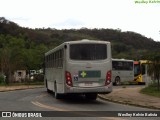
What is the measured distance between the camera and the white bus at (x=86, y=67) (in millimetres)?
20828

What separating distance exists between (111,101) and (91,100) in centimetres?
152

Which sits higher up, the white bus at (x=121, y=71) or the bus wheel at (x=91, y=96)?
the white bus at (x=121, y=71)

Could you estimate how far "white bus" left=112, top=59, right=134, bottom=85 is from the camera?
157ft

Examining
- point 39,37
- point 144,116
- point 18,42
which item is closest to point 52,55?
point 144,116

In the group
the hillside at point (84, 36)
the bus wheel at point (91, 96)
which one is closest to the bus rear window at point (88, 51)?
the bus wheel at point (91, 96)

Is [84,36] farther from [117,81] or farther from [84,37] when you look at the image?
[117,81]

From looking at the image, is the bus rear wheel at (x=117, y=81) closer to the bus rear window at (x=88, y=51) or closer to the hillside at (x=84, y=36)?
the bus rear window at (x=88, y=51)

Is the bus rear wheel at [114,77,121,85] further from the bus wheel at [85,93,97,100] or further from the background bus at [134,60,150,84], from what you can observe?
the bus wheel at [85,93,97,100]

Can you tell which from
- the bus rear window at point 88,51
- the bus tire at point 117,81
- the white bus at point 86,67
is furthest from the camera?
the bus tire at point 117,81

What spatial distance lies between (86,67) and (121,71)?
2774 centimetres

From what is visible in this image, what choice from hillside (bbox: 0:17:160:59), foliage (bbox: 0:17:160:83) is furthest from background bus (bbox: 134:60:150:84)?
hillside (bbox: 0:17:160:59)

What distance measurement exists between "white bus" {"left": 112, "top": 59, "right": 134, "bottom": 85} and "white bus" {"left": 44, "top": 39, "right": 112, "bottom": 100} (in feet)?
85.9

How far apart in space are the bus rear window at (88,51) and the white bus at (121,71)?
2610 centimetres

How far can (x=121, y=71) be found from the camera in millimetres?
48406
